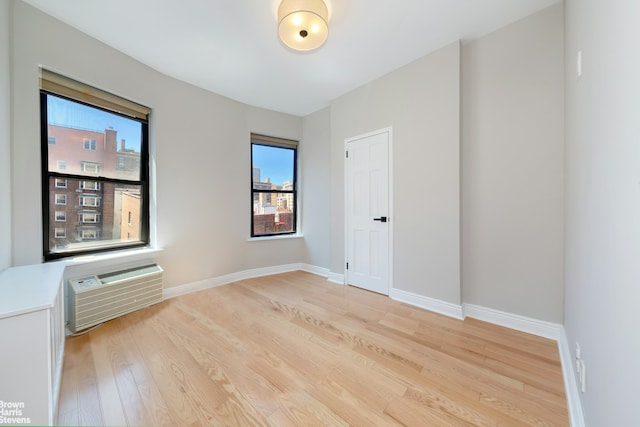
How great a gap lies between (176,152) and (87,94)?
0.90 metres

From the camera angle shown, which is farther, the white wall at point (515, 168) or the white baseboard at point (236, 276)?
the white baseboard at point (236, 276)

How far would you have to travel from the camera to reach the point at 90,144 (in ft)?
7.67

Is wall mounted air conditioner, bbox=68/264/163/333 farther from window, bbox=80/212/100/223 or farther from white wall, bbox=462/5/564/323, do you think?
white wall, bbox=462/5/564/323

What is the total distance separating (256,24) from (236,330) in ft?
9.15

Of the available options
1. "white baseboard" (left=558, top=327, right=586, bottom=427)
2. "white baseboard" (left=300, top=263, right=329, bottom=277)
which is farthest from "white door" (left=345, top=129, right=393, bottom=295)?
"white baseboard" (left=558, top=327, right=586, bottom=427)

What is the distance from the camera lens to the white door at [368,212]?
9.78 ft

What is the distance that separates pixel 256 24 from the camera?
2064mm

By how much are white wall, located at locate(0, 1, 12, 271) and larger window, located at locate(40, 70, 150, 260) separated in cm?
26

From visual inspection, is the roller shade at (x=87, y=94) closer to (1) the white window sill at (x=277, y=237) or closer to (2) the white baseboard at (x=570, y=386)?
(1) the white window sill at (x=277, y=237)

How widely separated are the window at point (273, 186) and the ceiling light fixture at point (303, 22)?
209cm

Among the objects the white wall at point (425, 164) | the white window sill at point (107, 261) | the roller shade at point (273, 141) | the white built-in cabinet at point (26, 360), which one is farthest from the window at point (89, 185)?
the white wall at point (425, 164)

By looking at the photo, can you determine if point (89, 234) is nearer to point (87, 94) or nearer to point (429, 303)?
point (87, 94)

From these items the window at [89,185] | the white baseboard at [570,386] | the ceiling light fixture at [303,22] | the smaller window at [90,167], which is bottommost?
the white baseboard at [570,386]

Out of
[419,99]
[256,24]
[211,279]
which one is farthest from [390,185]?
[211,279]
